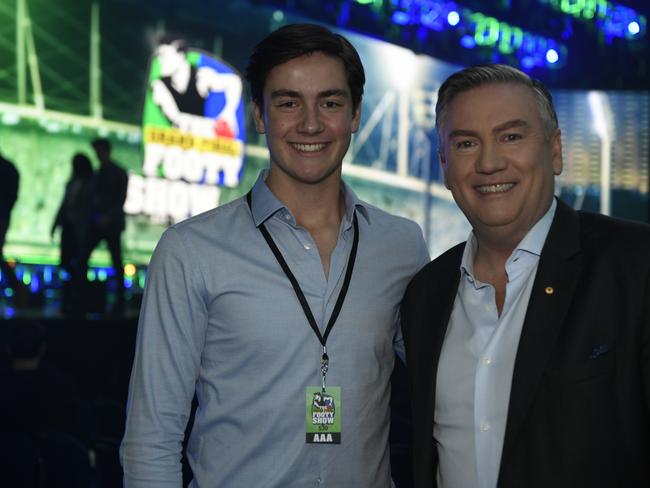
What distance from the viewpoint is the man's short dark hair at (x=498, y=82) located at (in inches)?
78.0

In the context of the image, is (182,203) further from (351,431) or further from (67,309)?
(351,431)

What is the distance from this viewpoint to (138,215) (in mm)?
9328

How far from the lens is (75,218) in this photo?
8.28 meters

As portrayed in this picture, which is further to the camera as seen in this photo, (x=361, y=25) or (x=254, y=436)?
(x=361, y=25)

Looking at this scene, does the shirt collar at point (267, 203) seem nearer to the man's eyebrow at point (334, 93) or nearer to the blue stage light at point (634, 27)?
the man's eyebrow at point (334, 93)

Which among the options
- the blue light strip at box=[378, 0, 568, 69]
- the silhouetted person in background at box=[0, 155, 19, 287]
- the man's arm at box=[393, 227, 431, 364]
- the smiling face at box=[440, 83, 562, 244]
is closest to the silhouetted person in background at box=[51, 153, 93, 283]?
the silhouetted person in background at box=[0, 155, 19, 287]

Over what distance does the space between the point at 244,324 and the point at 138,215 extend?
24.7 ft

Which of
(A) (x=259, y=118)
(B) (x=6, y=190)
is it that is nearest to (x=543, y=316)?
(A) (x=259, y=118)

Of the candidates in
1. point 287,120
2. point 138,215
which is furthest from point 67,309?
point 287,120

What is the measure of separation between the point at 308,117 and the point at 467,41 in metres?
9.53

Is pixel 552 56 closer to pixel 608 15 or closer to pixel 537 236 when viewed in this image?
pixel 608 15

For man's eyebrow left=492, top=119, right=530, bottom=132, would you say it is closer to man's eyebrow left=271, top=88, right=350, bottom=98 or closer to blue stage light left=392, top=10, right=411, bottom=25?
man's eyebrow left=271, top=88, right=350, bottom=98

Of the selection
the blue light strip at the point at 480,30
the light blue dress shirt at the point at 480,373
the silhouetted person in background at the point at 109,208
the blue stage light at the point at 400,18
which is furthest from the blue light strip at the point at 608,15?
the light blue dress shirt at the point at 480,373

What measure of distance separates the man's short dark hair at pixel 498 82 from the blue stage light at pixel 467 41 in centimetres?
943
